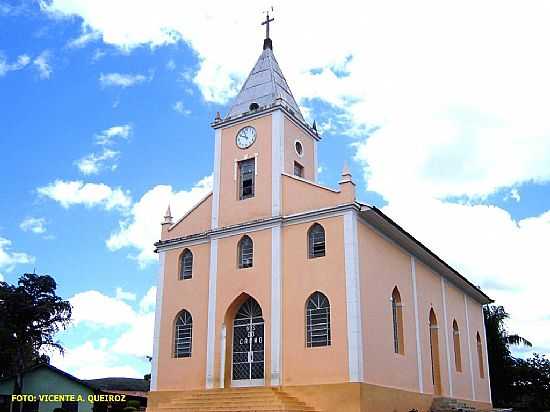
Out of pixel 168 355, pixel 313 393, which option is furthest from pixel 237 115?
pixel 313 393

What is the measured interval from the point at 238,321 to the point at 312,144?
7.78m

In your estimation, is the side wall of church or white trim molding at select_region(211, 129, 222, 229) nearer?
the side wall of church

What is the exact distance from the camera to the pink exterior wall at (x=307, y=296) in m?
19.2

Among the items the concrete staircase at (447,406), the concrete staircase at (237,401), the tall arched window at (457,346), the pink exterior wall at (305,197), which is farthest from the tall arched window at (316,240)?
the tall arched window at (457,346)

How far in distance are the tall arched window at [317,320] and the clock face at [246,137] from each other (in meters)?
6.61

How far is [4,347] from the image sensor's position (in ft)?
→ 105

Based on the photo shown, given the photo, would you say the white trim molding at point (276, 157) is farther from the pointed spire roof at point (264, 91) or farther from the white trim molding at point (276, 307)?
the white trim molding at point (276, 307)

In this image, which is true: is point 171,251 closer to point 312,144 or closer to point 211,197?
point 211,197

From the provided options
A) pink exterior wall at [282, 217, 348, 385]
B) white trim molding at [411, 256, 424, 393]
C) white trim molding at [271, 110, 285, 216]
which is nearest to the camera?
pink exterior wall at [282, 217, 348, 385]

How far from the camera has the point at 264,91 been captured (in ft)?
80.9

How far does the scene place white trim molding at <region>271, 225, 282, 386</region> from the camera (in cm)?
2000

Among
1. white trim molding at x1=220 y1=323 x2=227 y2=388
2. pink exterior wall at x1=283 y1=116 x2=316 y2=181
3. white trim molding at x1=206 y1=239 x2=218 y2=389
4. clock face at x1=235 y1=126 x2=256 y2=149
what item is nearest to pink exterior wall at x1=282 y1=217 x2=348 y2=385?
white trim molding at x1=220 y1=323 x2=227 y2=388

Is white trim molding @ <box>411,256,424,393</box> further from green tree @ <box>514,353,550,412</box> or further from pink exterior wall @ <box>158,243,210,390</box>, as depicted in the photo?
Answer: green tree @ <box>514,353,550,412</box>

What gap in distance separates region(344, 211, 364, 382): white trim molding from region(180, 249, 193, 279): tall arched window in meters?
6.74
